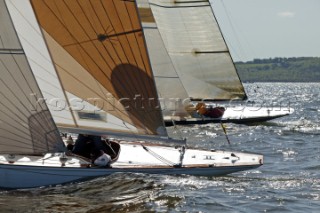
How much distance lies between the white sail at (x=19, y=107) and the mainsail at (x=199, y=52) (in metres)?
16.7

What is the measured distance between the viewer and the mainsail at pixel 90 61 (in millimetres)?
14352

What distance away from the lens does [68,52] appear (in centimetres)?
1456

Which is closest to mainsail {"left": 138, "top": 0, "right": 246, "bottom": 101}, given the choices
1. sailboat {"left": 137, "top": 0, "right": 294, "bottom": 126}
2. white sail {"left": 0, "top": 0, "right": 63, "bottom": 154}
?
sailboat {"left": 137, "top": 0, "right": 294, "bottom": 126}

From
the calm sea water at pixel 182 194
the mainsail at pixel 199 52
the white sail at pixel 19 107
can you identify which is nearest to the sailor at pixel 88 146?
the calm sea water at pixel 182 194

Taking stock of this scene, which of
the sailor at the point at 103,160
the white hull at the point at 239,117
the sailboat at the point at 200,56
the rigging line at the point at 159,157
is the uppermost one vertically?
the sailboat at the point at 200,56

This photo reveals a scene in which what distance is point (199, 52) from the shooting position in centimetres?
3056

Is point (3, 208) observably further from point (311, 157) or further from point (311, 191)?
point (311, 157)

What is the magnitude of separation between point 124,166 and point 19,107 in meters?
2.65

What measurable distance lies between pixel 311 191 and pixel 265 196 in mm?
1374

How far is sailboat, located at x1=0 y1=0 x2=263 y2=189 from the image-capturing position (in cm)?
1379

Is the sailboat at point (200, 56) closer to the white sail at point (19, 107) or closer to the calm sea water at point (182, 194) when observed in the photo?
the calm sea water at point (182, 194)

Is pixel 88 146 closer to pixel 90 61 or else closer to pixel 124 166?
pixel 124 166

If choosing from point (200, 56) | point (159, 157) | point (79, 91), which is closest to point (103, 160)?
point (79, 91)

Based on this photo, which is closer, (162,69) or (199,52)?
(162,69)
